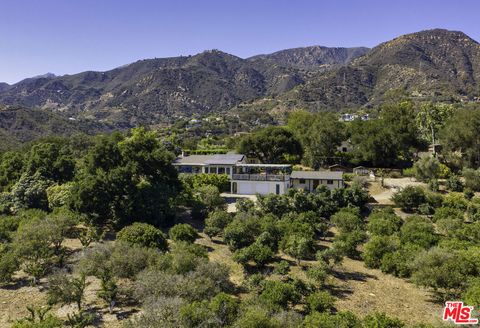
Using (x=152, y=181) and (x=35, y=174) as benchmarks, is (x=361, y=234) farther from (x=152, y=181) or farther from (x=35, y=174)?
(x=35, y=174)

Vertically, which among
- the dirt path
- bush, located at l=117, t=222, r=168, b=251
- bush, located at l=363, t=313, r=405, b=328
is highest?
bush, located at l=117, t=222, r=168, b=251

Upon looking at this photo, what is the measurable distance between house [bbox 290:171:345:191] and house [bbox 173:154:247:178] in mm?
7073

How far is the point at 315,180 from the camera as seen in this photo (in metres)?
Result: 40.2

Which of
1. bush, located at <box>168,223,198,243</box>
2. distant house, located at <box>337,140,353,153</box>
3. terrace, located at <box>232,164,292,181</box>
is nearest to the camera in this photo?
bush, located at <box>168,223,198,243</box>

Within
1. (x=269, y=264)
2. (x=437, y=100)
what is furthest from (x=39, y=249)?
(x=437, y=100)

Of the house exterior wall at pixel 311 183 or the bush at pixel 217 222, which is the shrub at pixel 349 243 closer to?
the bush at pixel 217 222

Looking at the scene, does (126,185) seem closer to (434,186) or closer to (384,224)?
(384,224)

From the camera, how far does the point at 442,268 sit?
1878 cm

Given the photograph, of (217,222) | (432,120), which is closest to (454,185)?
(432,120)

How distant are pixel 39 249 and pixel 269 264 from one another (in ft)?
43.5

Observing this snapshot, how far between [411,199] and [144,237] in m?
25.0

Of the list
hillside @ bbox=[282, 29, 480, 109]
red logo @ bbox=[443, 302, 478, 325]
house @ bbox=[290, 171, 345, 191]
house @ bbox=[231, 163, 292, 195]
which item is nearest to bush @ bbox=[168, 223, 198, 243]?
red logo @ bbox=[443, 302, 478, 325]

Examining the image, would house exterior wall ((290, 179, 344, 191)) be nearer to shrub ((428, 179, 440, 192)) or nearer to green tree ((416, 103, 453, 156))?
shrub ((428, 179, 440, 192))

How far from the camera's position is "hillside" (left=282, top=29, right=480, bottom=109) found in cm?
15383
